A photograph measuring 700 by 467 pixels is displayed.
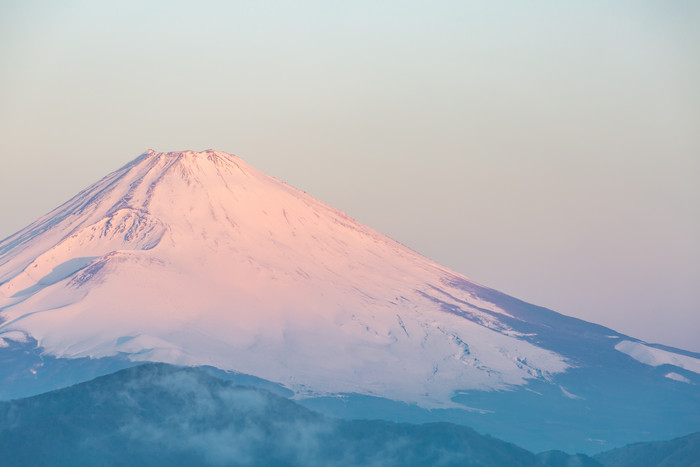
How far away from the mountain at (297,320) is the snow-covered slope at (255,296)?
16cm

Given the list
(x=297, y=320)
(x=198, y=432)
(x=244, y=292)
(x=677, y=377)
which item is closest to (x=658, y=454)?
(x=198, y=432)

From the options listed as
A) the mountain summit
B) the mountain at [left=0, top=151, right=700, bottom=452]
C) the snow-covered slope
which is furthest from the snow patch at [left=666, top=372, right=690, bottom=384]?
the mountain summit

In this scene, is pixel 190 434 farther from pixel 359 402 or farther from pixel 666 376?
pixel 666 376

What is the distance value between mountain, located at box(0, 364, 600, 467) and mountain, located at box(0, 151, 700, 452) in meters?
5.42

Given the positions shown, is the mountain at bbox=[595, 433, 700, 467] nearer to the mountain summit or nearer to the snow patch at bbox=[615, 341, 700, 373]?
the mountain summit

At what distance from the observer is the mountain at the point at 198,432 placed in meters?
79.3

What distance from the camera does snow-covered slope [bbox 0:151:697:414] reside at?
4063 inches

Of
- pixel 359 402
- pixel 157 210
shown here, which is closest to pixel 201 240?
pixel 157 210

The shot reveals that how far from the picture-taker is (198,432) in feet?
283

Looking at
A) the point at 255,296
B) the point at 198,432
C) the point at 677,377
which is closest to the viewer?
the point at 198,432

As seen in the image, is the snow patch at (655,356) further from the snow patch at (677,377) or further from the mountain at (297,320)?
the snow patch at (677,377)

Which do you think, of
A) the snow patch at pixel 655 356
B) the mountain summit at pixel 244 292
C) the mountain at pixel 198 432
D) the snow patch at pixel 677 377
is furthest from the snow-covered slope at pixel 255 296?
the mountain at pixel 198 432

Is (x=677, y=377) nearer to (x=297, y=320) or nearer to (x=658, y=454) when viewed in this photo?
(x=658, y=454)

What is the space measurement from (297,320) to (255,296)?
13.7ft
